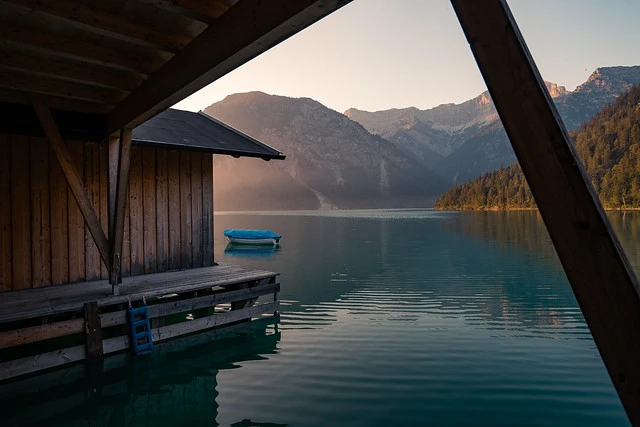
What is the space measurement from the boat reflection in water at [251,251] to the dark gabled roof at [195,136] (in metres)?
14.6

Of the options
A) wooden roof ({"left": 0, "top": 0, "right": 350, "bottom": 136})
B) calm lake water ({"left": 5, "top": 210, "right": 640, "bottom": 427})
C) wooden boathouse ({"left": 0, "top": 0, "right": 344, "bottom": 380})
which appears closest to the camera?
wooden roof ({"left": 0, "top": 0, "right": 350, "bottom": 136})

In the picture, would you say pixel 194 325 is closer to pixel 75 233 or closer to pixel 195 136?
pixel 75 233

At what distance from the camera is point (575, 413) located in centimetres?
516

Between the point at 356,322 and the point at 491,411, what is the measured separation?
477 centimetres

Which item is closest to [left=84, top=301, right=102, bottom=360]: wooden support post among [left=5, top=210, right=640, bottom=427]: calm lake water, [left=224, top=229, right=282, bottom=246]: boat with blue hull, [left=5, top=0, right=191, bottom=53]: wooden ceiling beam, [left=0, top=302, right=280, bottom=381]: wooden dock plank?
[left=0, top=302, right=280, bottom=381]: wooden dock plank

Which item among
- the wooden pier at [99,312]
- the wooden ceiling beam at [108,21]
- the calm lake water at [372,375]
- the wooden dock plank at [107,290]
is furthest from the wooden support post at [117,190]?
the wooden ceiling beam at [108,21]

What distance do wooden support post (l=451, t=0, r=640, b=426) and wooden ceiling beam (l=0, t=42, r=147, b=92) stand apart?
4918 mm

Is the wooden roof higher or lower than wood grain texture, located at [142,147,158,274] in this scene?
higher

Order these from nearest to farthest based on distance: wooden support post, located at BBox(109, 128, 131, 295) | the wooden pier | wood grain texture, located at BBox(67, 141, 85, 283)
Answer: the wooden pier → wooden support post, located at BBox(109, 128, 131, 295) → wood grain texture, located at BBox(67, 141, 85, 283)

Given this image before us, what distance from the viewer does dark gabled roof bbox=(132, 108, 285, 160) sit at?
9484 mm

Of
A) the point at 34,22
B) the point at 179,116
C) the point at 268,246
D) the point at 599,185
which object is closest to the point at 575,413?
the point at 34,22

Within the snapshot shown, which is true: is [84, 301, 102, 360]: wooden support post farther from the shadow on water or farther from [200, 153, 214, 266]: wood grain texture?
[200, 153, 214, 266]: wood grain texture

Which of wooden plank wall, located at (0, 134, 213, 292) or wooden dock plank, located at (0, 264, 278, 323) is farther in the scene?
wooden plank wall, located at (0, 134, 213, 292)

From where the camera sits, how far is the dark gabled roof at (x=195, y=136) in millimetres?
9484
